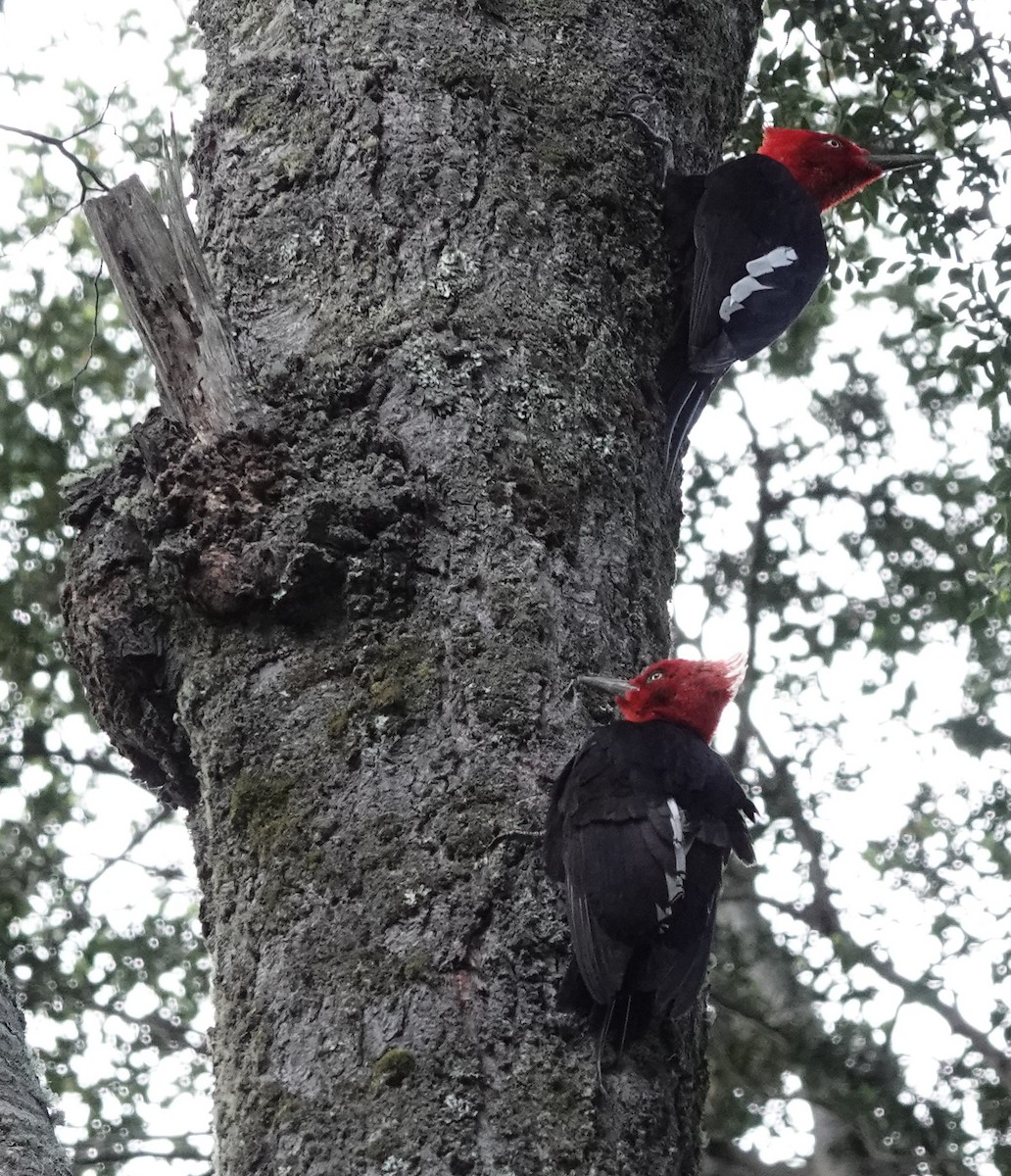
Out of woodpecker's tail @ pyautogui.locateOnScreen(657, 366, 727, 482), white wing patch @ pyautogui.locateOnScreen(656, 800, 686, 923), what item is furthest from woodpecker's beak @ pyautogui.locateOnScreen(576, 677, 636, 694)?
woodpecker's tail @ pyautogui.locateOnScreen(657, 366, 727, 482)

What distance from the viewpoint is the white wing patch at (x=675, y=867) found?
1808 mm

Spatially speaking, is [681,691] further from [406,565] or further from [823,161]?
[823,161]

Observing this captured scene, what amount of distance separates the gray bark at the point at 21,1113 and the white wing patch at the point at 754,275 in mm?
1758

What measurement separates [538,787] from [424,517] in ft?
1.40

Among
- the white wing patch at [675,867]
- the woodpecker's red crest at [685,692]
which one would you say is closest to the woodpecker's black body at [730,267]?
the woodpecker's red crest at [685,692]

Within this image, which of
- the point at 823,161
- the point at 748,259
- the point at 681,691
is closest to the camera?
the point at 681,691

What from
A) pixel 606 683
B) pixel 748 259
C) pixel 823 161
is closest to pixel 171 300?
pixel 606 683

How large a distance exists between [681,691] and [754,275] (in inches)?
46.6

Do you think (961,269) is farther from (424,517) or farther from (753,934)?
(753,934)

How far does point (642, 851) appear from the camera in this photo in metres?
1.86

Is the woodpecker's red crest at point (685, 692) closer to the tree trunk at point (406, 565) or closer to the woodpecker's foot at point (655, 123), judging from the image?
the tree trunk at point (406, 565)

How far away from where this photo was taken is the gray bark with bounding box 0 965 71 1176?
1.61 m

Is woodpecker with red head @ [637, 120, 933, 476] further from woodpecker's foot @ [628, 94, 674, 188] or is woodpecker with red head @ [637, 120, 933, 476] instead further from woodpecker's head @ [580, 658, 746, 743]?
woodpecker's head @ [580, 658, 746, 743]

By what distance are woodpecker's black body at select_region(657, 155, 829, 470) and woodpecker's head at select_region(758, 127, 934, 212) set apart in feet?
1.29
